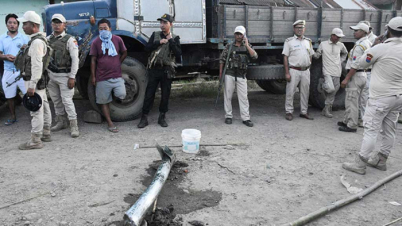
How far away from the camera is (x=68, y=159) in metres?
4.36

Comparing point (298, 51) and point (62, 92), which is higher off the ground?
point (298, 51)

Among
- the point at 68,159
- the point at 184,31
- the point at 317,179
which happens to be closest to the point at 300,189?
the point at 317,179

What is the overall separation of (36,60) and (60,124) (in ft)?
4.58

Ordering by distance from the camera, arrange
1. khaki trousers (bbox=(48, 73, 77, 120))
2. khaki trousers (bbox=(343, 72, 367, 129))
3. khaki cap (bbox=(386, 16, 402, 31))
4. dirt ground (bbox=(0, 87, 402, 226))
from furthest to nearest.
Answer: khaki trousers (bbox=(343, 72, 367, 129)) < khaki trousers (bbox=(48, 73, 77, 120)) < khaki cap (bbox=(386, 16, 402, 31)) < dirt ground (bbox=(0, 87, 402, 226))

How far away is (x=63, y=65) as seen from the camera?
5.06 metres

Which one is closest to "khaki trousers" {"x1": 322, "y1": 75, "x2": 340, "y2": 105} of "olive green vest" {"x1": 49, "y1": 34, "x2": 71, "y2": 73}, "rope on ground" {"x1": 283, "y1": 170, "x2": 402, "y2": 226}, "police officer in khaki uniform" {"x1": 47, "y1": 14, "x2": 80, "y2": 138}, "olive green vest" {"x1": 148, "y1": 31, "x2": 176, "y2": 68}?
"rope on ground" {"x1": 283, "y1": 170, "x2": 402, "y2": 226}

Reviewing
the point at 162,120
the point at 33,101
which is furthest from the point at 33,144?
the point at 162,120

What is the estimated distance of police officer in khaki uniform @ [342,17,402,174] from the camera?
12.8ft

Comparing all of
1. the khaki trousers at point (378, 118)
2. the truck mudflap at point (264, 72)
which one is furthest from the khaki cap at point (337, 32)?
the khaki trousers at point (378, 118)

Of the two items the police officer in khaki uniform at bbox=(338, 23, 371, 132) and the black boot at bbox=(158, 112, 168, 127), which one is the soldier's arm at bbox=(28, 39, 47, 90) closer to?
the black boot at bbox=(158, 112, 168, 127)

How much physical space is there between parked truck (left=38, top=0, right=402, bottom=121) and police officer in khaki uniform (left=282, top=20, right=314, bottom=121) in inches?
9.2

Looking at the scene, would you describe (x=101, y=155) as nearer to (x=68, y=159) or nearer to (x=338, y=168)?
(x=68, y=159)

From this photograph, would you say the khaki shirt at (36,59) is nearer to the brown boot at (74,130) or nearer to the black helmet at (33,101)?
the black helmet at (33,101)

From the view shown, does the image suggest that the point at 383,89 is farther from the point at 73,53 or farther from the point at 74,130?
the point at 74,130
